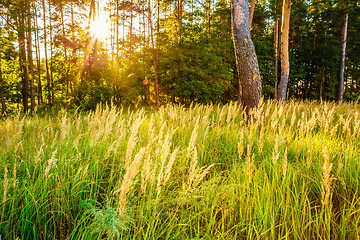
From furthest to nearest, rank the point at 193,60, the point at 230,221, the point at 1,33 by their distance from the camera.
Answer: the point at 193,60, the point at 1,33, the point at 230,221

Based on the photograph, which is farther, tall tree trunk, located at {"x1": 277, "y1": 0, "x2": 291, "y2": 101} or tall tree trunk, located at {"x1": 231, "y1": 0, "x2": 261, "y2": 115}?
tall tree trunk, located at {"x1": 277, "y1": 0, "x2": 291, "y2": 101}

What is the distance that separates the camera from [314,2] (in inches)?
332

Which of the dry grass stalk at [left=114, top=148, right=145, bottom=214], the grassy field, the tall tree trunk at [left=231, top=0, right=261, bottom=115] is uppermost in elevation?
the tall tree trunk at [left=231, top=0, right=261, bottom=115]

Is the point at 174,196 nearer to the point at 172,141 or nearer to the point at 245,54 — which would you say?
the point at 172,141

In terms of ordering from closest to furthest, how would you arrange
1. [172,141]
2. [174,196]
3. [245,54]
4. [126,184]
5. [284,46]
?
[126,184]
[174,196]
[172,141]
[245,54]
[284,46]

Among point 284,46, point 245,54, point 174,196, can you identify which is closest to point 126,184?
point 174,196

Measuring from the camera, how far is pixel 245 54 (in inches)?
169

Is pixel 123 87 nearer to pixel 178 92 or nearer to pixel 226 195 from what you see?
pixel 178 92

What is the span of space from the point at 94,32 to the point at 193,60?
5.54 metres

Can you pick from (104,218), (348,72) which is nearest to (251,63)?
(104,218)

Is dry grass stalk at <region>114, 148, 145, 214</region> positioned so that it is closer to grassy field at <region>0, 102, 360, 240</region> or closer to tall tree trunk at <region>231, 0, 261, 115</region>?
grassy field at <region>0, 102, 360, 240</region>

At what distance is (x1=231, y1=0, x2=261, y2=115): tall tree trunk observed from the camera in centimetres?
423

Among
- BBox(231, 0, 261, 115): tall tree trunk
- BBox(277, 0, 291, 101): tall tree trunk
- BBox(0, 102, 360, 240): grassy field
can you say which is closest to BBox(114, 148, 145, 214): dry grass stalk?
BBox(0, 102, 360, 240): grassy field

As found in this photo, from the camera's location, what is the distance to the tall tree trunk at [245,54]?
423 centimetres
